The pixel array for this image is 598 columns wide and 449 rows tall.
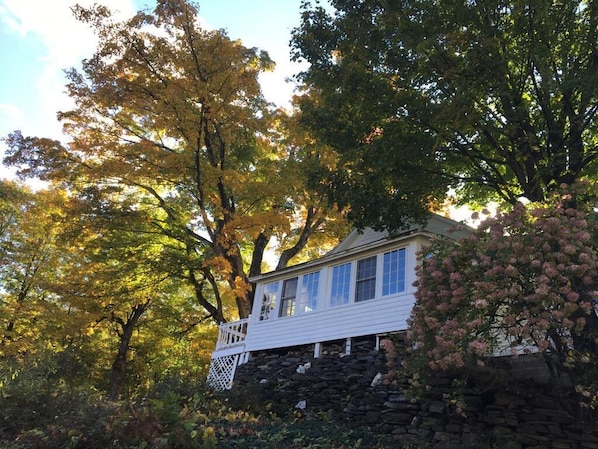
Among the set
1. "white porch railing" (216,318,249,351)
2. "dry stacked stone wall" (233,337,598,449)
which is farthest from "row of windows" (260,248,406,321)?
"dry stacked stone wall" (233,337,598,449)

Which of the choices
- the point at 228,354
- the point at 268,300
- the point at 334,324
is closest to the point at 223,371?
the point at 228,354

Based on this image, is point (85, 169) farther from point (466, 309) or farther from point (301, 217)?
point (466, 309)

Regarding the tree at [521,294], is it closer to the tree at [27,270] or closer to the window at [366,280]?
the window at [366,280]

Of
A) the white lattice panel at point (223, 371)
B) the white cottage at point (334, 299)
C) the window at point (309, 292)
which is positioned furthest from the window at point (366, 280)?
the white lattice panel at point (223, 371)

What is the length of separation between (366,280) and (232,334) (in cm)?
549

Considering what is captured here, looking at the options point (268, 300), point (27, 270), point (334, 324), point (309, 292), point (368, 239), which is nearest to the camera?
point (334, 324)

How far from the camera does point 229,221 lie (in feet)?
48.9

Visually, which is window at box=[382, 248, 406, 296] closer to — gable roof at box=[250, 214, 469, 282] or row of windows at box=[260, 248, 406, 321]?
row of windows at box=[260, 248, 406, 321]

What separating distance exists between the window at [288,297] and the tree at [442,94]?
4.94m

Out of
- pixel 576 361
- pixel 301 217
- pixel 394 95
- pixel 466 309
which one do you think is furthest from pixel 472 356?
pixel 301 217

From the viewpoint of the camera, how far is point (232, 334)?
15.3 m

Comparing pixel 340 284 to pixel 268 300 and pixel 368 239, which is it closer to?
pixel 368 239

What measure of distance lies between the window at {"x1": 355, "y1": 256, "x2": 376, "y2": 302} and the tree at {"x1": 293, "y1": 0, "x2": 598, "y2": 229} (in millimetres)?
2410

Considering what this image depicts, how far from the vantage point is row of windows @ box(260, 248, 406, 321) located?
11.5m
